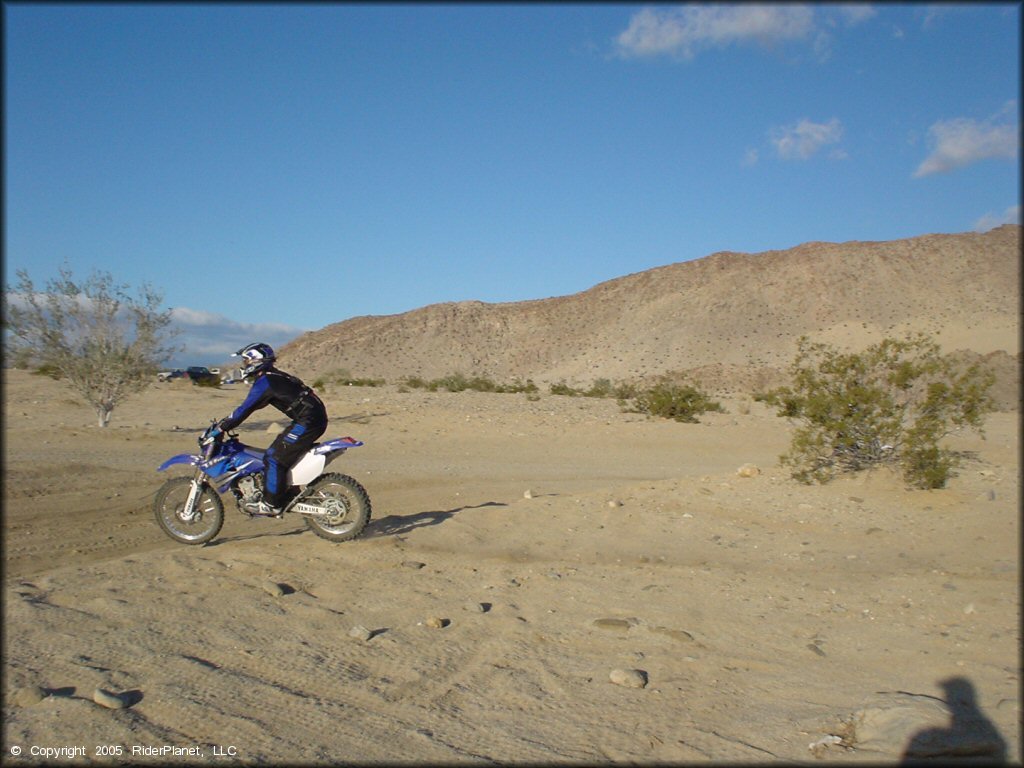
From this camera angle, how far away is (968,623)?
6492mm

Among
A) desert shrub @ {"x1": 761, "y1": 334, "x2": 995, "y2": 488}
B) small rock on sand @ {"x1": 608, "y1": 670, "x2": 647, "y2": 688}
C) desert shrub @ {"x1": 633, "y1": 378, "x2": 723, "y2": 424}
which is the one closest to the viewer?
small rock on sand @ {"x1": 608, "y1": 670, "x2": 647, "y2": 688}

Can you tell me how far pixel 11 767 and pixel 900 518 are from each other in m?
9.52

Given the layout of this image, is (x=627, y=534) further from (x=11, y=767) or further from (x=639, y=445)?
(x=639, y=445)

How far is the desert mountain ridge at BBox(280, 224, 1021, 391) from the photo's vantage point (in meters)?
66.1

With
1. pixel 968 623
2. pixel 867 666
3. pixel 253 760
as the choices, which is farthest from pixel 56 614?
pixel 968 623

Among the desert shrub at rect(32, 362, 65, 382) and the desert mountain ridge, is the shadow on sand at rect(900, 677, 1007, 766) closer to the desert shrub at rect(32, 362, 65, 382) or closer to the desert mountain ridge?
the desert shrub at rect(32, 362, 65, 382)

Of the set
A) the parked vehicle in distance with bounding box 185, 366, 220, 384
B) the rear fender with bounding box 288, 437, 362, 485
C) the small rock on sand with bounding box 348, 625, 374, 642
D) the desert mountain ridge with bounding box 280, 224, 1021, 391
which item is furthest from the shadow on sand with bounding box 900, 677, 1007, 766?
the desert mountain ridge with bounding box 280, 224, 1021, 391

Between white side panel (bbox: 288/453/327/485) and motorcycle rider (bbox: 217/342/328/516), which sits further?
white side panel (bbox: 288/453/327/485)

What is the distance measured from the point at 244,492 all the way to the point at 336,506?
1.01m

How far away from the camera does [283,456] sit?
8273 mm

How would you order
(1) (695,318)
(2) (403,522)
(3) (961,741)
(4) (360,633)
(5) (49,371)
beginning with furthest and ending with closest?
(1) (695,318) < (5) (49,371) < (2) (403,522) < (4) (360,633) < (3) (961,741)

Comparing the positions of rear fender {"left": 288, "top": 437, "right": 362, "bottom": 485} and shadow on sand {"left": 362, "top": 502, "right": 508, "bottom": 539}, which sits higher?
rear fender {"left": 288, "top": 437, "right": 362, "bottom": 485}

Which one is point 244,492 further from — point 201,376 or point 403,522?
point 201,376

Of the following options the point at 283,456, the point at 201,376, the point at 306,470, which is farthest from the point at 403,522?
the point at 201,376
